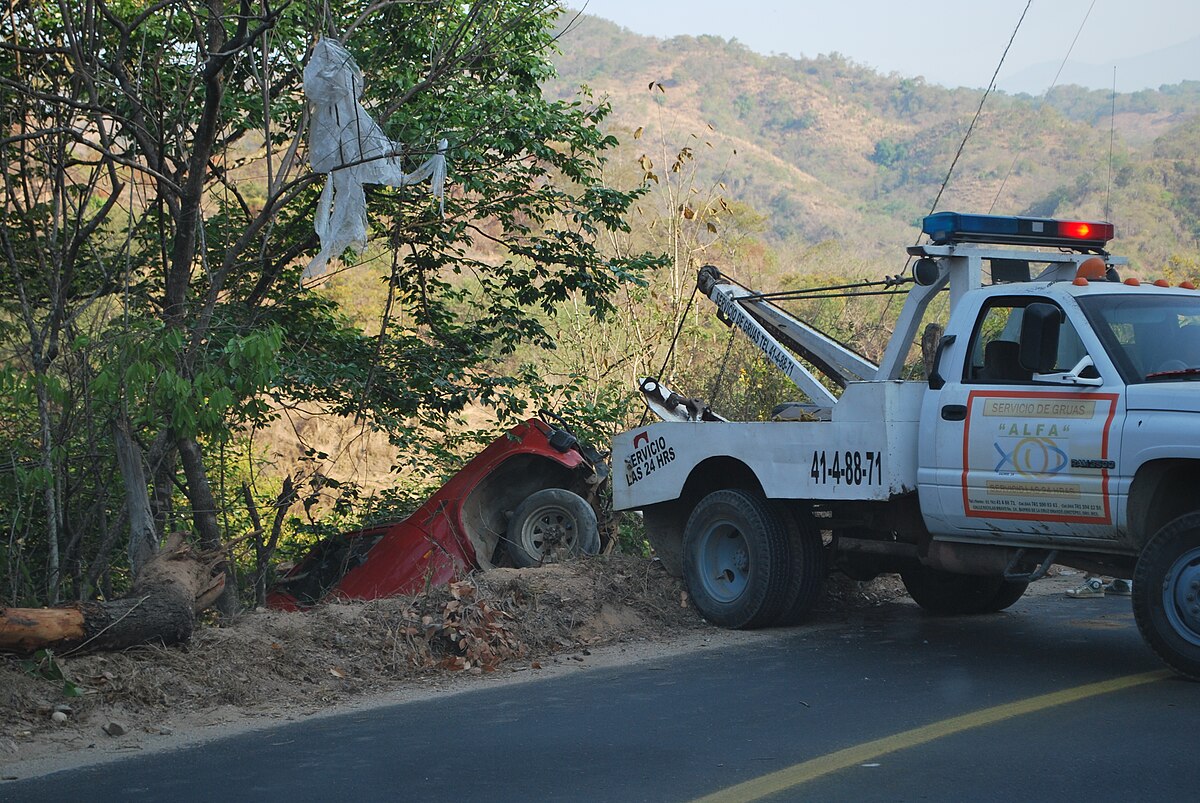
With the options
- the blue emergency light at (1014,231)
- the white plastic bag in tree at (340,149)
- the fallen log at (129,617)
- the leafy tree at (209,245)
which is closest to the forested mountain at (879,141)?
the leafy tree at (209,245)

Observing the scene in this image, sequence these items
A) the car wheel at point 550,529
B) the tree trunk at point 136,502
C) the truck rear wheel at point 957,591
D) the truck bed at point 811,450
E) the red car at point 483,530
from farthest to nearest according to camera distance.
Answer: the car wheel at point 550,529
the red car at point 483,530
the truck rear wheel at point 957,591
the tree trunk at point 136,502
the truck bed at point 811,450

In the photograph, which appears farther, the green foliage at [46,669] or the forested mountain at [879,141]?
the forested mountain at [879,141]

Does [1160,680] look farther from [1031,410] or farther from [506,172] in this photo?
[506,172]

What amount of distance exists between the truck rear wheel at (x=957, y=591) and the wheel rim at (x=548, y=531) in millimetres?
2580

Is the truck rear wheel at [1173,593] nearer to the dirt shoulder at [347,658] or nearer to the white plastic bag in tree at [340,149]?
the dirt shoulder at [347,658]

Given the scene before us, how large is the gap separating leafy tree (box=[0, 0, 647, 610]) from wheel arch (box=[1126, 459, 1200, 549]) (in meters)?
4.64

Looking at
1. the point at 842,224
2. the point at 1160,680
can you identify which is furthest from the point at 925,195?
the point at 1160,680

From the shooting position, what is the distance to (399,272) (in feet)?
37.5

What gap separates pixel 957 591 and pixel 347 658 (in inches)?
169

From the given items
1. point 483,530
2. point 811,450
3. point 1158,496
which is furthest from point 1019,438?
point 483,530

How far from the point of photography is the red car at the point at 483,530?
30.1ft

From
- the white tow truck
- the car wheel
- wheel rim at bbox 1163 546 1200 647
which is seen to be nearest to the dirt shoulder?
the white tow truck

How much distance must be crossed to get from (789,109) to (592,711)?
81.3 meters

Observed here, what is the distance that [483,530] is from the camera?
9742 mm
